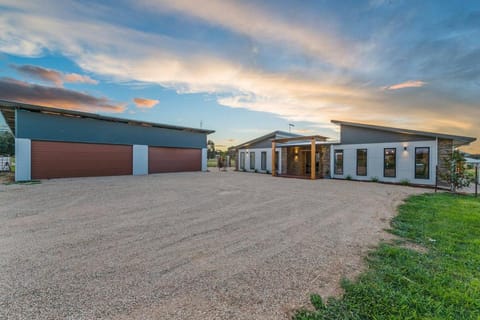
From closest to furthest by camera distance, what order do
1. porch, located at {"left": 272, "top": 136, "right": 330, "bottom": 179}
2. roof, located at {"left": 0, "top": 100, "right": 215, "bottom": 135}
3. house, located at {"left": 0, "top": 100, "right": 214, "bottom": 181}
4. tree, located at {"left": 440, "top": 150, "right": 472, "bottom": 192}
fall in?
1. tree, located at {"left": 440, "top": 150, "right": 472, "bottom": 192}
2. roof, located at {"left": 0, "top": 100, "right": 215, "bottom": 135}
3. house, located at {"left": 0, "top": 100, "right": 214, "bottom": 181}
4. porch, located at {"left": 272, "top": 136, "right": 330, "bottom": 179}

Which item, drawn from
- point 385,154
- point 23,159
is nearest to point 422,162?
point 385,154

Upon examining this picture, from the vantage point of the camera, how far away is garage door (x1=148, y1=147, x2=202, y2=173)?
57.9 ft

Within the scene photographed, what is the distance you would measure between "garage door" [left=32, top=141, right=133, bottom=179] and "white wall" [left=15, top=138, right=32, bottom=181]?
0.61 ft

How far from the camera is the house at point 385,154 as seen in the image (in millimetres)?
10875

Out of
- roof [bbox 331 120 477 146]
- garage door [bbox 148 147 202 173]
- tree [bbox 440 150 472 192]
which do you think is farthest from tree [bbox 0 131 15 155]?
tree [bbox 440 150 472 192]

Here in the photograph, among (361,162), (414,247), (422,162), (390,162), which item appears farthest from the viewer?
(361,162)

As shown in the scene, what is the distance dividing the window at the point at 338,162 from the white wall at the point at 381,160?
200 mm

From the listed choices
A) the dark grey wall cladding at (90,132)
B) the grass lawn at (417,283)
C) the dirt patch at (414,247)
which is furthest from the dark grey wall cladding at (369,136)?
the dark grey wall cladding at (90,132)

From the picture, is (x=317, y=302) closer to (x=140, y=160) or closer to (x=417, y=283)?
(x=417, y=283)

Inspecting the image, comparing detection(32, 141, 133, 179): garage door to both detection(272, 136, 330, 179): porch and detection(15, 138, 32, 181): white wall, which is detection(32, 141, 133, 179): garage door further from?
detection(272, 136, 330, 179): porch

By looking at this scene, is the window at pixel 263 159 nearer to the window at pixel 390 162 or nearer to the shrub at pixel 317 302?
the window at pixel 390 162

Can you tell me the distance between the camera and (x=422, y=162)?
37.2 ft

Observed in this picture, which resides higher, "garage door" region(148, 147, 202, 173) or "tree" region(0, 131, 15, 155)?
"tree" region(0, 131, 15, 155)

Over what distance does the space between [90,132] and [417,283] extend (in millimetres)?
17518
